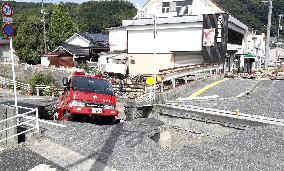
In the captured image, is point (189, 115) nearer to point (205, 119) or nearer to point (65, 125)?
point (205, 119)

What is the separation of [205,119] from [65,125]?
18.0 ft

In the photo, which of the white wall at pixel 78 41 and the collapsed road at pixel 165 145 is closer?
the collapsed road at pixel 165 145

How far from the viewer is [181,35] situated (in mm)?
27875

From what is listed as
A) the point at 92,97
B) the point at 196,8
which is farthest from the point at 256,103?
the point at 196,8

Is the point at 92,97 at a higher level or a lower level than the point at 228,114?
higher

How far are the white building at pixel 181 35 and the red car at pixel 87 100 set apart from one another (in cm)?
1287

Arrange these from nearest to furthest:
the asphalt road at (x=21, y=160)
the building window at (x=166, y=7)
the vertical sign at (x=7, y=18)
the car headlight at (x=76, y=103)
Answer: the asphalt road at (x=21, y=160)
the vertical sign at (x=7, y=18)
the car headlight at (x=76, y=103)
the building window at (x=166, y=7)

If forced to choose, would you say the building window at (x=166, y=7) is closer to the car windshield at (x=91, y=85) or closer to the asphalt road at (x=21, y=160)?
the car windshield at (x=91, y=85)

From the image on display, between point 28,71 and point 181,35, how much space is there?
21.9 meters

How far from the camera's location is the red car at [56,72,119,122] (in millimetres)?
11547

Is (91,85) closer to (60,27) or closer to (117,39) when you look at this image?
(117,39)

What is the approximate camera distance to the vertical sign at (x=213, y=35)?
26.4m

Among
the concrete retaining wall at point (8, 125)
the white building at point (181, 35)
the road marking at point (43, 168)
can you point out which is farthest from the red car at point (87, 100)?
the white building at point (181, 35)

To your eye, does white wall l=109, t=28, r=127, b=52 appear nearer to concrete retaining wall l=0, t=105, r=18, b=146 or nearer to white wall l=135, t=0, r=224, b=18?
white wall l=135, t=0, r=224, b=18
